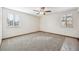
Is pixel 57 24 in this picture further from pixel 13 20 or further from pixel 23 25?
pixel 13 20

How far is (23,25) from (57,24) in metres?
0.61

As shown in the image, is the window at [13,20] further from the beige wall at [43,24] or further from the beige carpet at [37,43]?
the beige carpet at [37,43]

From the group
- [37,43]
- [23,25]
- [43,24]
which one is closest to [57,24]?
[43,24]

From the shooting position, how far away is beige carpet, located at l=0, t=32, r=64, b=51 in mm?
1641

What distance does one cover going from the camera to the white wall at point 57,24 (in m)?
1.63

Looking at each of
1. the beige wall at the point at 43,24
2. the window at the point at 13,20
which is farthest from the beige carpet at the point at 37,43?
the window at the point at 13,20

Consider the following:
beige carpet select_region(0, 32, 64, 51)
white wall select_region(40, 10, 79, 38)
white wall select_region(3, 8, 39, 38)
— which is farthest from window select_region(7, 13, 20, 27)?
white wall select_region(40, 10, 79, 38)

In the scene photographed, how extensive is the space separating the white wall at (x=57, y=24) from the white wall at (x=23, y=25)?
0.13 m

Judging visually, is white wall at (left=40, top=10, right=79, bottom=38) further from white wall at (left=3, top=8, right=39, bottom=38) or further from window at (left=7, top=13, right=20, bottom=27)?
window at (left=7, top=13, right=20, bottom=27)

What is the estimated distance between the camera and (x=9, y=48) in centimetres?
163

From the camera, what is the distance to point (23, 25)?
1.68 m

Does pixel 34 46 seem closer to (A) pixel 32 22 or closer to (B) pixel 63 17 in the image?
(A) pixel 32 22
